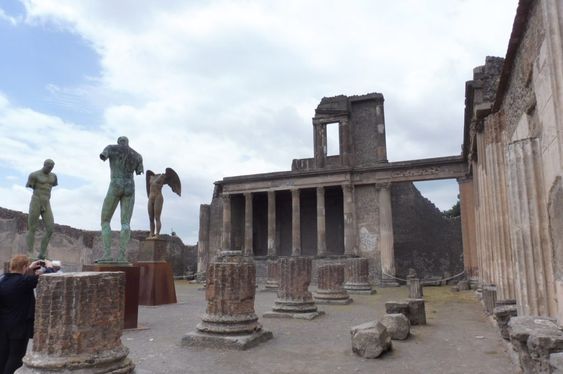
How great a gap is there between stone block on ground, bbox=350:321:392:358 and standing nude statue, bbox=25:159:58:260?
642cm

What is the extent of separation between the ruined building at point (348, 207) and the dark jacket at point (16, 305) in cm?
1728

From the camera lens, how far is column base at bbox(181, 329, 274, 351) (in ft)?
18.9

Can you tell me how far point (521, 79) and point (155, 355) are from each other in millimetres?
6364

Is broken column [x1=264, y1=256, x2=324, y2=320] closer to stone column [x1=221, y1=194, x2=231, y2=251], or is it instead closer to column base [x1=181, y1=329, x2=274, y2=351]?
column base [x1=181, y1=329, x2=274, y2=351]

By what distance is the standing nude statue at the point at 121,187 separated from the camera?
24.8 ft

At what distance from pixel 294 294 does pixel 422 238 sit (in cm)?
1749

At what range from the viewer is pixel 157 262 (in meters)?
10.0

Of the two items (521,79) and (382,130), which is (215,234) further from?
(521,79)

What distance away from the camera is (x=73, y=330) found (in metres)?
3.64

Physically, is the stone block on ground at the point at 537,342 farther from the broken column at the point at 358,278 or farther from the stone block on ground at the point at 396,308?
the broken column at the point at 358,278

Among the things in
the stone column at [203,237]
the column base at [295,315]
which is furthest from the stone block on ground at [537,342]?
the stone column at [203,237]

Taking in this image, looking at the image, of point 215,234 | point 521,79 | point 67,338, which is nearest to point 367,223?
point 215,234

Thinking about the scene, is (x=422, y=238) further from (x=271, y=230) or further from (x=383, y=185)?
Result: (x=271, y=230)

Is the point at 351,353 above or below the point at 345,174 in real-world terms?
below
